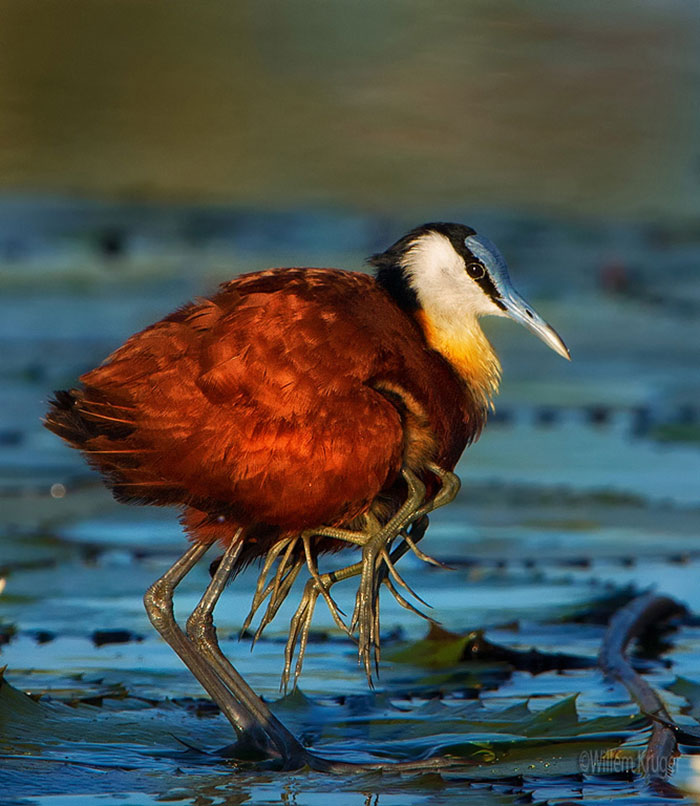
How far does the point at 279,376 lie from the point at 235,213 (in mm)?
9619

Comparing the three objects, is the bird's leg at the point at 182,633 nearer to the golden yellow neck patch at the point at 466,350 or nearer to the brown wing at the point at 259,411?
the brown wing at the point at 259,411

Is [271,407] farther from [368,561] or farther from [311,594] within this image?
[311,594]

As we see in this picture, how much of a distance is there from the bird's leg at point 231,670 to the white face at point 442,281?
3.10ft

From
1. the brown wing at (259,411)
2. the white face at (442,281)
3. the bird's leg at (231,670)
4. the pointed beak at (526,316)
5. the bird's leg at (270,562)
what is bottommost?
the bird's leg at (231,670)

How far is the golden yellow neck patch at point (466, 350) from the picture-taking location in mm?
5176

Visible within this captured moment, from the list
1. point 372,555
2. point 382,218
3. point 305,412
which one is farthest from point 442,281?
point 382,218

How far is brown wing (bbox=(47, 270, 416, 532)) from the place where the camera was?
486cm

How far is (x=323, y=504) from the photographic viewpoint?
495 centimetres

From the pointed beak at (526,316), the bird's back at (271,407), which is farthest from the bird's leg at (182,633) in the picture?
the pointed beak at (526,316)

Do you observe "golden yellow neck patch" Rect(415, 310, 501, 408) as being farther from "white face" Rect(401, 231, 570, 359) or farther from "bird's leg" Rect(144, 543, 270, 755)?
"bird's leg" Rect(144, 543, 270, 755)

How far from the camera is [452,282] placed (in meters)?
5.21

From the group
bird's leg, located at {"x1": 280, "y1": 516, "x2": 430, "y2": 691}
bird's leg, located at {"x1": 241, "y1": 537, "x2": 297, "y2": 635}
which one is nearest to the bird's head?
bird's leg, located at {"x1": 280, "y1": 516, "x2": 430, "y2": 691}

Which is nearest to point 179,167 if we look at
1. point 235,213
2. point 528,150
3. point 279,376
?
point 235,213

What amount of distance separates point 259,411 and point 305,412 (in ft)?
0.43
